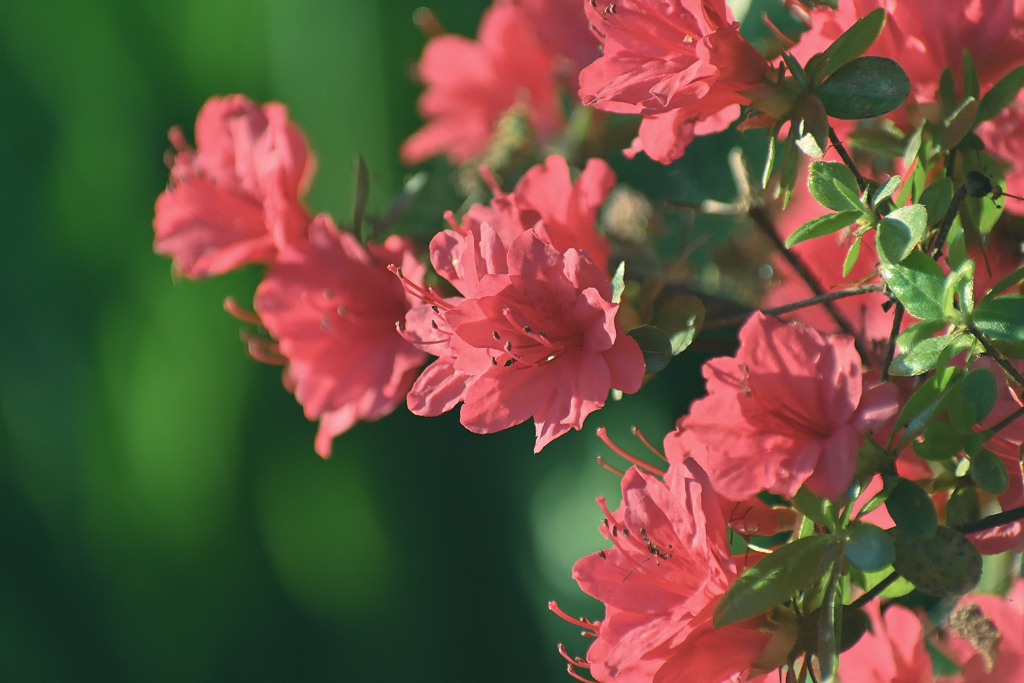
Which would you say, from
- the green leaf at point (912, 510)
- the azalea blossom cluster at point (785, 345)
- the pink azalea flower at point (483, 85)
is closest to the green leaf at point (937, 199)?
the azalea blossom cluster at point (785, 345)

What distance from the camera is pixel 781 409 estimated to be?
33 centimetres

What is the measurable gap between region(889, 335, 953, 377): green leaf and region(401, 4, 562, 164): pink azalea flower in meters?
0.50

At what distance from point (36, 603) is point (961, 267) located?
40.7 inches

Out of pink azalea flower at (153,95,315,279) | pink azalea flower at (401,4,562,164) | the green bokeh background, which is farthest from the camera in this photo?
the green bokeh background

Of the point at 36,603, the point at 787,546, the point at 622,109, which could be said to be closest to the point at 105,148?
the point at 36,603

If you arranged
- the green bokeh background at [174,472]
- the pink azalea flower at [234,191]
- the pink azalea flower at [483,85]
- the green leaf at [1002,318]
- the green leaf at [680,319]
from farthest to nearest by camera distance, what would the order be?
the green bokeh background at [174,472]
the pink azalea flower at [483,85]
the pink azalea flower at [234,191]
the green leaf at [680,319]
the green leaf at [1002,318]

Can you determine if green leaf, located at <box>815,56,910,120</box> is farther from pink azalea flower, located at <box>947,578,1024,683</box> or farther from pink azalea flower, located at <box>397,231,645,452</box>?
pink azalea flower, located at <box>947,578,1024,683</box>

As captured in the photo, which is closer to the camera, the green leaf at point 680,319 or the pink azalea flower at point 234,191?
the green leaf at point 680,319

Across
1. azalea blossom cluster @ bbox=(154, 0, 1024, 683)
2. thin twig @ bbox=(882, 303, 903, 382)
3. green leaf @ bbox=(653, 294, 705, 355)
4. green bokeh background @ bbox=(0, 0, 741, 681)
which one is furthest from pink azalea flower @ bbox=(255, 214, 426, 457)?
green bokeh background @ bbox=(0, 0, 741, 681)

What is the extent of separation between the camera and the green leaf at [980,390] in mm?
298

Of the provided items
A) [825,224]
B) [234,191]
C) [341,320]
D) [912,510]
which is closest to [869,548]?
[912,510]

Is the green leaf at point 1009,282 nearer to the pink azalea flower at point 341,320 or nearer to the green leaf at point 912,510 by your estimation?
the green leaf at point 912,510

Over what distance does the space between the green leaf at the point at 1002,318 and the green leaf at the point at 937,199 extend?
0.16 feet

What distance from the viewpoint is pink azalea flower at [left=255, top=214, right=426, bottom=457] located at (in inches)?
18.9
